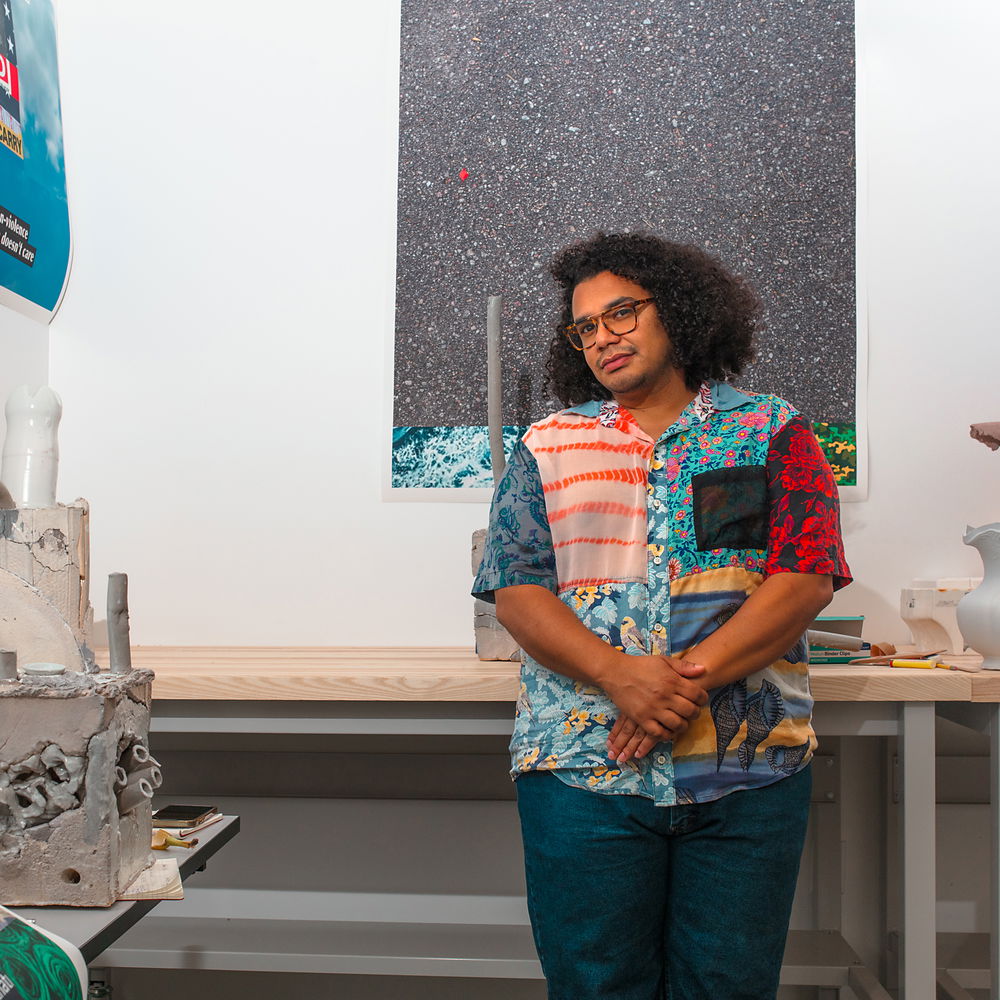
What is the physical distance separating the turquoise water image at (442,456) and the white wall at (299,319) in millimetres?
50

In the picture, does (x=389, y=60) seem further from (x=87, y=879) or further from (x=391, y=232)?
(x=87, y=879)

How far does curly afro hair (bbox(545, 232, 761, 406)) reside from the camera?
4.12ft

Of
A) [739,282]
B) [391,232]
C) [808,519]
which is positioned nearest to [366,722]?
[808,519]

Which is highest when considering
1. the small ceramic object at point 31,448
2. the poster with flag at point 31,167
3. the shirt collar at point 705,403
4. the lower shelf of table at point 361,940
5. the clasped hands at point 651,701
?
the poster with flag at point 31,167

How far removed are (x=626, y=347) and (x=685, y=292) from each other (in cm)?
12

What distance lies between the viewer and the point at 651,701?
41.9 inches

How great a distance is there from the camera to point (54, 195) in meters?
2.05

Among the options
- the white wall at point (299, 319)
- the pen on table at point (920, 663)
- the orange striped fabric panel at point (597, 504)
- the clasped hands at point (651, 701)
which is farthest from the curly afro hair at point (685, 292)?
the white wall at point (299, 319)

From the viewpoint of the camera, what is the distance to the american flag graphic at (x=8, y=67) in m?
1.90

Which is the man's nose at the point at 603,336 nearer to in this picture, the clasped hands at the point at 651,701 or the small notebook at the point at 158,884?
the clasped hands at the point at 651,701

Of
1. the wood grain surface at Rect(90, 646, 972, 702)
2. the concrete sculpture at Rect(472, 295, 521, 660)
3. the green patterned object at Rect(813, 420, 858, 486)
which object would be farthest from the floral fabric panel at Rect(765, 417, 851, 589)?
the green patterned object at Rect(813, 420, 858, 486)

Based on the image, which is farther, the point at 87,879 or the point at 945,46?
the point at 945,46

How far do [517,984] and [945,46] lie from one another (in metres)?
2.23

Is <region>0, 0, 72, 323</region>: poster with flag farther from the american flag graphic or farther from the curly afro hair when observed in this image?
the curly afro hair
